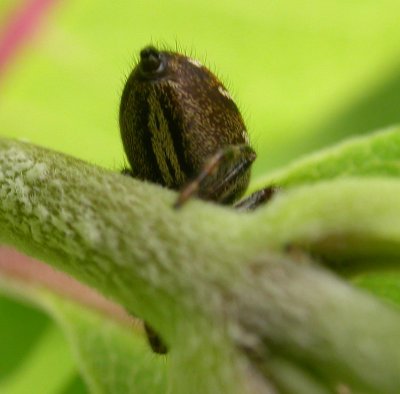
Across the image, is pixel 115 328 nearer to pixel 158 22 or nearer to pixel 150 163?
pixel 150 163

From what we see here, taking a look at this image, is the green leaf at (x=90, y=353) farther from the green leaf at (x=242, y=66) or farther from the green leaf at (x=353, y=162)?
the green leaf at (x=242, y=66)

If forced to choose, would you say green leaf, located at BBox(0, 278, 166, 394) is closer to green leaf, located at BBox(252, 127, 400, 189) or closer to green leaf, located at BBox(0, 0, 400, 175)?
green leaf, located at BBox(252, 127, 400, 189)

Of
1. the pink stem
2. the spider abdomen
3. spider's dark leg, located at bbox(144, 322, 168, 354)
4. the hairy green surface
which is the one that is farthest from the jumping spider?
the pink stem

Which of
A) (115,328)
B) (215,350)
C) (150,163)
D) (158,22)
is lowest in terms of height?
(215,350)

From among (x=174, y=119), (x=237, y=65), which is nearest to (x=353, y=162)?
(x=174, y=119)

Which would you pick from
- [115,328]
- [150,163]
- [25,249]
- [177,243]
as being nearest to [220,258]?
[177,243]

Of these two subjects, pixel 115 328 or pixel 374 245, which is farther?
pixel 115 328
